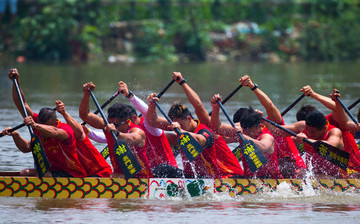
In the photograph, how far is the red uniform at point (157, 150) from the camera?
919cm

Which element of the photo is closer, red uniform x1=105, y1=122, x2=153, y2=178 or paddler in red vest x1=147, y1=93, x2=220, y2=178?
red uniform x1=105, y1=122, x2=153, y2=178

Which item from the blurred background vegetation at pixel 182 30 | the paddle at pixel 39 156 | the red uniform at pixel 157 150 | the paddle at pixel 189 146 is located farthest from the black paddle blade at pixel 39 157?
the blurred background vegetation at pixel 182 30

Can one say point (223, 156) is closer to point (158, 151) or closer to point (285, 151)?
point (158, 151)

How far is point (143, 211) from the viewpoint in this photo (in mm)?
8547

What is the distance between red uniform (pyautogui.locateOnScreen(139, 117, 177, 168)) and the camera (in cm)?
919

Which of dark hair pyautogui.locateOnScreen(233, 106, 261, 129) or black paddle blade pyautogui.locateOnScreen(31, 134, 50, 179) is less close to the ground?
dark hair pyautogui.locateOnScreen(233, 106, 261, 129)

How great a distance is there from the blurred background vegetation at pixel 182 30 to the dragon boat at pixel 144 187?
1129 inches

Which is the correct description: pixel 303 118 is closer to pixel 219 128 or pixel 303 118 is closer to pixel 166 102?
pixel 219 128

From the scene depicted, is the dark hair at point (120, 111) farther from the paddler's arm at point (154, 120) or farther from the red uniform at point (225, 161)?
the red uniform at point (225, 161)

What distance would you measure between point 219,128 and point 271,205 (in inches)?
44.4

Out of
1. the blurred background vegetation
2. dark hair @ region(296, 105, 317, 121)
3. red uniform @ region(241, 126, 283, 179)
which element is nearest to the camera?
red uniform @ region(241, 126, 283, 179)

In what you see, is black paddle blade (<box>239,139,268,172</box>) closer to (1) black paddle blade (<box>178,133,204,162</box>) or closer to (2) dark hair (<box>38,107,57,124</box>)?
(1) black paddle blade (<box>178,133,204,162</box>)

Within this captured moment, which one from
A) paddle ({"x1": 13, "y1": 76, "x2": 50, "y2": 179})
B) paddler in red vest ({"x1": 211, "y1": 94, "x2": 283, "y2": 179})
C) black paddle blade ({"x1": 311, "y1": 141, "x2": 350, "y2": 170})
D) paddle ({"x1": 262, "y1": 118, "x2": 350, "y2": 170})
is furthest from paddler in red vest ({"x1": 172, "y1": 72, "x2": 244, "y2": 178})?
paddle ({"x1": 13, "y1": 76, "x2": 50, "y2": 179})

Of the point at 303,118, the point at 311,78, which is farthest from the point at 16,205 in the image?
the point at 311,78
